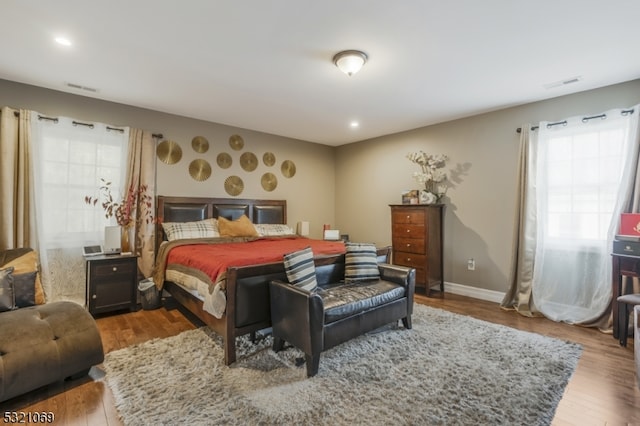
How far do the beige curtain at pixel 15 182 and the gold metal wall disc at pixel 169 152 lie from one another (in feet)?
4.40

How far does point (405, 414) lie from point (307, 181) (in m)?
4.65

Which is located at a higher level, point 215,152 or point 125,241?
point 215,152

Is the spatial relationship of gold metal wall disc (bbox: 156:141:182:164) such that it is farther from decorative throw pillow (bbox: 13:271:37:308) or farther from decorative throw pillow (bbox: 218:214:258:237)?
decorative throw pillow (bbox: 13:271:37:308)

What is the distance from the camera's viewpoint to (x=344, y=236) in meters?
5.91

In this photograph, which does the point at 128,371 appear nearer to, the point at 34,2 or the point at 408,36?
the point at 34,2

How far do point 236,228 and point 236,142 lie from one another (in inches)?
59.5

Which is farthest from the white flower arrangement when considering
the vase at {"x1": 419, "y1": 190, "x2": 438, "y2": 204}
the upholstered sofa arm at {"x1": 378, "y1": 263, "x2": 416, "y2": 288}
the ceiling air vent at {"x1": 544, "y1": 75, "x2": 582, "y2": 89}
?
the upholstered sofa arm at {"x1": 378, "y1": 263, "x2": 416, "y2": 288}

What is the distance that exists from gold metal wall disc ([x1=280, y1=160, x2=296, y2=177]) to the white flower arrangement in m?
2.19

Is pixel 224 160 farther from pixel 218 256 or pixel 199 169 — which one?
pixel 218 256

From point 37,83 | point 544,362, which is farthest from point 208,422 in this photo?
point 37,83

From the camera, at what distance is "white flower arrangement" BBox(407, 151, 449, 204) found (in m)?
4.64

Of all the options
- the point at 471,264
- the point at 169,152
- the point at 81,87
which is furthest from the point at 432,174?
the point at 81,87

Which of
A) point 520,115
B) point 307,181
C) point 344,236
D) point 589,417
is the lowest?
point 589,417

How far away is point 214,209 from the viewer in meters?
4.72
